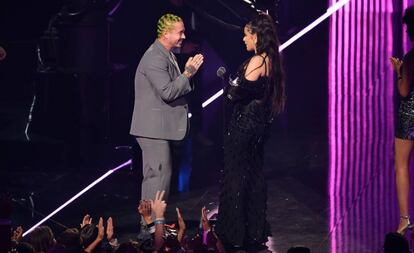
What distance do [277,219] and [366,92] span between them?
5.84 metres

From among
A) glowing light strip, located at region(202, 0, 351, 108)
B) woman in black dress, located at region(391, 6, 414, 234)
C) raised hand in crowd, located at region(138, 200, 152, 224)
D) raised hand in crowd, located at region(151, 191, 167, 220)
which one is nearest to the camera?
raised hand in crowd, located at region(151, 191, 167, 220)

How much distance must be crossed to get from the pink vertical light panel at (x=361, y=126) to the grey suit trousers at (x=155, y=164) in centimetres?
150

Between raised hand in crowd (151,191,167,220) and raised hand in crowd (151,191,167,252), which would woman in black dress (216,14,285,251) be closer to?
raised hand in crowd (151,191,167,252)

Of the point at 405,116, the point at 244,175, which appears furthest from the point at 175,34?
the point at 405,116

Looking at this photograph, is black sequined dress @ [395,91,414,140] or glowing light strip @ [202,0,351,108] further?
glowing light strip @ [202,0,351,108]

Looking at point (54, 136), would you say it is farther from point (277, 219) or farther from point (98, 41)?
point (277, 219)

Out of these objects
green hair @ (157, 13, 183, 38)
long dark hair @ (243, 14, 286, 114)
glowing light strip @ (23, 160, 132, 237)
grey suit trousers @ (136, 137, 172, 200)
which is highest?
green hair @ (157, 13, 183, 38)

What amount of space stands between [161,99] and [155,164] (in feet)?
1.79

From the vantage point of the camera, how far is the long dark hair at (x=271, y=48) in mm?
7797

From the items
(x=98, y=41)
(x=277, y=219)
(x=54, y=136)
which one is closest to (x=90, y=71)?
(x=98, y=41)

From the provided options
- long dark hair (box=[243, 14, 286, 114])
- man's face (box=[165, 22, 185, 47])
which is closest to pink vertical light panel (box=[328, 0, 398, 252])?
long dark hair (box=[243, 14, 286, 114])

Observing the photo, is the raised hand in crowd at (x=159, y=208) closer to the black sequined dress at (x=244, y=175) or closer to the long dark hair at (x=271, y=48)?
the black sequined dress at (x=244, y=175)

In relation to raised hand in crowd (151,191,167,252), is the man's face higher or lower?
higher

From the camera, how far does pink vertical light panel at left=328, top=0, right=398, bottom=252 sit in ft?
28.7
